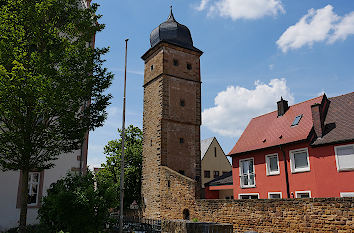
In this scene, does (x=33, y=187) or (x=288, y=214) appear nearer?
(x=33, y=187)

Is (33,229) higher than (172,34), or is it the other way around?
(172,34)

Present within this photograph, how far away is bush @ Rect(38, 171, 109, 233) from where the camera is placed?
9867mm

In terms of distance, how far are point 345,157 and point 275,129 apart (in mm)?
6835

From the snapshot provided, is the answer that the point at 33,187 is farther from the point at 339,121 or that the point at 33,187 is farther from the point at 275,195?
the point at 339,121

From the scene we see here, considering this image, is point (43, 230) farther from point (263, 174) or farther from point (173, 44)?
point (173, 44)

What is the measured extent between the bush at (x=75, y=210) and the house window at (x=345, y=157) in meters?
14.3

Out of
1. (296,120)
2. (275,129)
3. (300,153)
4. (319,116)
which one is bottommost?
(300,153)

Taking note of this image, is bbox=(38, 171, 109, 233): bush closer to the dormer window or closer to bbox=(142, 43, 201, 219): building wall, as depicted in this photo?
bbox=(142, 43, 201, 219): building wall

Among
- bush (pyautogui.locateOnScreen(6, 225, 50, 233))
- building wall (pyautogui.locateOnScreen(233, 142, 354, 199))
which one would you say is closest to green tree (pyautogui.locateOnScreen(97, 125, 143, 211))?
building wall (pyautogui.locateOnScreen(233, 142, 354, 199))

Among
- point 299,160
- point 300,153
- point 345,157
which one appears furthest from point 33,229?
point 345,157

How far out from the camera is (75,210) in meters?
10.1

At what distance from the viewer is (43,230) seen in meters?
10.4

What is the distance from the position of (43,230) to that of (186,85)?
67.9 feet

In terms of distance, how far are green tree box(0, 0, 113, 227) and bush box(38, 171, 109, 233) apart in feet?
3.48
